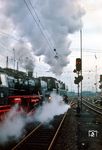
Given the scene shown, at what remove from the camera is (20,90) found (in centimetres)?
2725

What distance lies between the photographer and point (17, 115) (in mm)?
24781

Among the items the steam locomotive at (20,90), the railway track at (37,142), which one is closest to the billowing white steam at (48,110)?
the steam locomotive at (20,90)

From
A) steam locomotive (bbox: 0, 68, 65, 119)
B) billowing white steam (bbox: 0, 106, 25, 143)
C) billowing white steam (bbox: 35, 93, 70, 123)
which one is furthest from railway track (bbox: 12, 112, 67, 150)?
billowing white steam (bbox: 35, 93, 70, 123)

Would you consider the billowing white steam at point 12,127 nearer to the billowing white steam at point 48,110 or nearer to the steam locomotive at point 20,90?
the steam locomotive at point 20,90

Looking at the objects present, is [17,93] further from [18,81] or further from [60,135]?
[60,135]

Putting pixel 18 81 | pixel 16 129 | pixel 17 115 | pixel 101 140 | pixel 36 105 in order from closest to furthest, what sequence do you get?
pixel 101 140 → pixel 16 129 → pixel 17 115 → pixel 18 81 → pixel 36 105

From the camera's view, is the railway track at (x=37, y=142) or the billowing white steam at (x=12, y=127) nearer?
the railway track at (x=37, y=142)

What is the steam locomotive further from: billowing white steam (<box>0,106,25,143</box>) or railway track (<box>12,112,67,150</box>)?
railway track (<box>12,112,67,150</box>)

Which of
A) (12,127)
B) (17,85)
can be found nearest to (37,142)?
(12,127)

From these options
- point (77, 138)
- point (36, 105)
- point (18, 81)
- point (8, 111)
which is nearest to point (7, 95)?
point (8, 111)

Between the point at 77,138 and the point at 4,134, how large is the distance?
13.0 feet

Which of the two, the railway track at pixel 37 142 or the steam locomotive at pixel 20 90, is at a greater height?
the steam locomotive at pixel 20 90

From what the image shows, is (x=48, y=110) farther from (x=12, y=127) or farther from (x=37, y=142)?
(x=37, y=142)

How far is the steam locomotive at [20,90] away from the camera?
19.7m
